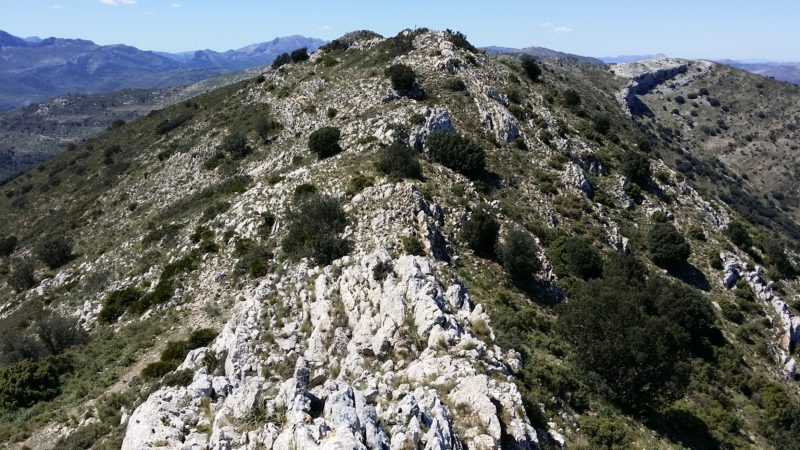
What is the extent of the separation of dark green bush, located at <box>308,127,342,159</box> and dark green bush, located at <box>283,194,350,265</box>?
12012 millimetres

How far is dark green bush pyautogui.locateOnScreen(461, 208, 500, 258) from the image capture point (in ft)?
109

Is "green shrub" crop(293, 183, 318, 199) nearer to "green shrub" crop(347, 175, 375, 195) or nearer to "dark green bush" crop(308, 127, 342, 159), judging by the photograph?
"green shrub" crop(347, 175, 375, 195)

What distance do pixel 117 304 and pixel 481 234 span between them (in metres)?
27.7

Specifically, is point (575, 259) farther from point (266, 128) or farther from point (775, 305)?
point (266, 128)

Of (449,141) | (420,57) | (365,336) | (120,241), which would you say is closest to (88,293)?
(120,241)

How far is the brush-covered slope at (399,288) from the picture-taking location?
17656 millimetres

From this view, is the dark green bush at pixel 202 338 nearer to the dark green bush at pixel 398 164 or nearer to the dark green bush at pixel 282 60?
the dark green bush at pixel 398 164

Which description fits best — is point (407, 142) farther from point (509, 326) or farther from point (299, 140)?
point (509, 326)

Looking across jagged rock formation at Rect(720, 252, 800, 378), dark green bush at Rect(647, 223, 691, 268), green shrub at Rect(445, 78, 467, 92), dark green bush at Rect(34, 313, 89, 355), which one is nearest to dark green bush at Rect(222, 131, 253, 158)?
green shrub at Rect(445, 78, 467, 92)

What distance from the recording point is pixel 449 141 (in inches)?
1681

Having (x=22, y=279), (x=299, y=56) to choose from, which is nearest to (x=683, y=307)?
(x=22, y=279)

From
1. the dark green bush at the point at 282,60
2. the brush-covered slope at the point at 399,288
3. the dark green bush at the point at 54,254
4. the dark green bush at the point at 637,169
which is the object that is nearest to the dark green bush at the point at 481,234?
the brush-covered slope at the point at 399,288

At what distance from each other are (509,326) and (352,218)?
13294 millimetres

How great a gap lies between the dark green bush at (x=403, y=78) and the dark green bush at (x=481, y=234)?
81.2 ft
